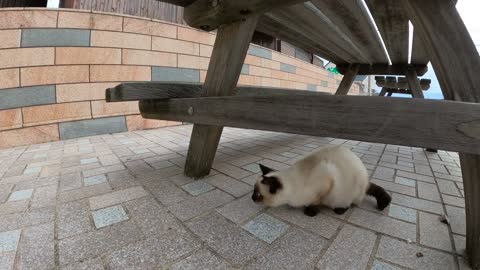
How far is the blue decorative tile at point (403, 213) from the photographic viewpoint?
130 centimetres

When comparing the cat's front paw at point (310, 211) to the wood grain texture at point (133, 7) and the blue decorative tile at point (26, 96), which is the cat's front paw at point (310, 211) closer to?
the blue decorative tile at point (26, 96)

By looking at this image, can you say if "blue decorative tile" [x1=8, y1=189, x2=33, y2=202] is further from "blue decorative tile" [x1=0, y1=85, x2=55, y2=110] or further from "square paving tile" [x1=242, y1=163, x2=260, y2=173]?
"blue decorative tile" [x1=0, y1=85, x2=55, y2=110]

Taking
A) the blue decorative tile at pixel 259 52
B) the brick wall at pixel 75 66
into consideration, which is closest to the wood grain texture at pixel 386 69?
the blue decorative tile at pixel 259 52

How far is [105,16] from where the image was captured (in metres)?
3.82

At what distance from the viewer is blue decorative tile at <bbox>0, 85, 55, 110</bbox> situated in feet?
10.5

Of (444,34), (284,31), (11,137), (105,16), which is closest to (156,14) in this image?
(105,16)

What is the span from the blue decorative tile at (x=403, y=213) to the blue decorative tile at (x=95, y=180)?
2.04 metres

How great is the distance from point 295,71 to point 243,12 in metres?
6.95

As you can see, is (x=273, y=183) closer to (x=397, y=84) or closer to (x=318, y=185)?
(x=318, y=185)

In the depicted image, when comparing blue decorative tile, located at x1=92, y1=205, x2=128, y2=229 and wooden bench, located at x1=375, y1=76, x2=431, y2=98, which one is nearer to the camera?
blue decorative tile, located at x1=92, y1=205, x2=128, y2=229

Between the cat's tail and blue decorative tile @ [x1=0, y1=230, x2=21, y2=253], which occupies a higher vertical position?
the cat's tail

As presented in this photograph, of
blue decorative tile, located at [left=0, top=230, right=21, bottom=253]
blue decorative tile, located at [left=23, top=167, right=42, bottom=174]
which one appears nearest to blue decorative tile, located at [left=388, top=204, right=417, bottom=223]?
blue decorative tile, located at [left=0, top=230, right=21, bottom=253]

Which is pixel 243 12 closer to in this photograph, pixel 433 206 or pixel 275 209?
pixel 275 209

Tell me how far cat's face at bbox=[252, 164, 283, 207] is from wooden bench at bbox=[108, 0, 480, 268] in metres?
0.35
